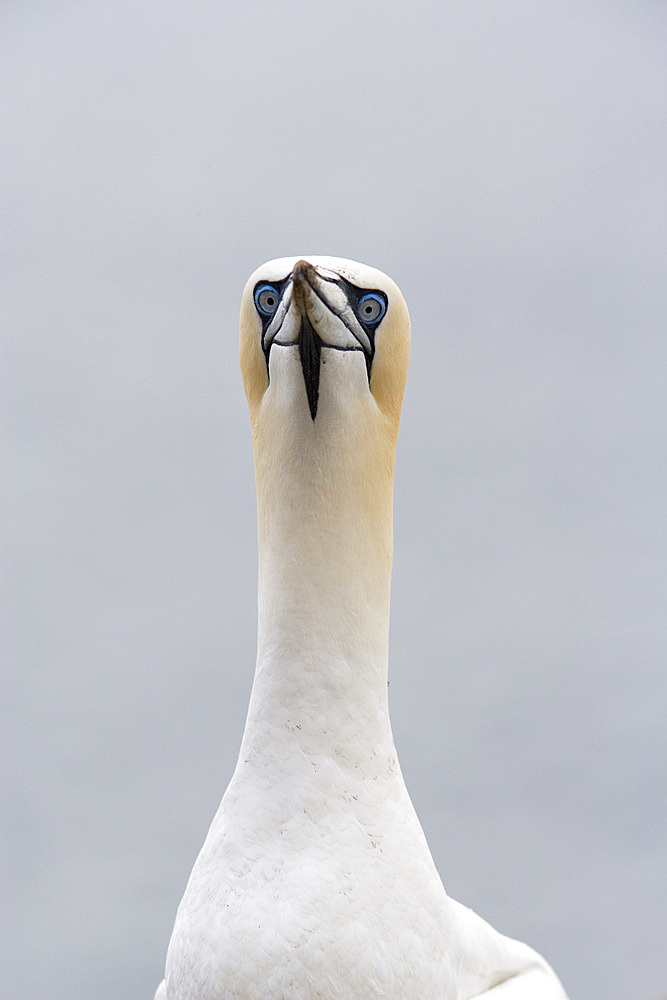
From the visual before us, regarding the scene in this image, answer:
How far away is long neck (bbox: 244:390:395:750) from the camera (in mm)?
3021

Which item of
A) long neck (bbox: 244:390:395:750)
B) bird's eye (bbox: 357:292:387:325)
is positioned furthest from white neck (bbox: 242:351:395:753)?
bird's eye (bbox: 357:292:387:325)

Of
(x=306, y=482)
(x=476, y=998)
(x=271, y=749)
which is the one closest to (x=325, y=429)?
(x=306, y=482)

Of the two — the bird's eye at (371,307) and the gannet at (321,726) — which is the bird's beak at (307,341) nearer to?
the gannet at (321,726)

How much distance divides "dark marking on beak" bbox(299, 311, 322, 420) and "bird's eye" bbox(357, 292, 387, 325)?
18cm

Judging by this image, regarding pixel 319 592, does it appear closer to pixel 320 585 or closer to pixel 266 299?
pixel 320 585

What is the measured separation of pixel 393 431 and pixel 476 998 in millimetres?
1456

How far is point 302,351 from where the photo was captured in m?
2.90

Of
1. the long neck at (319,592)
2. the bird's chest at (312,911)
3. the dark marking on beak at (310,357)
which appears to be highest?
the dark marking on beak at (310,357)

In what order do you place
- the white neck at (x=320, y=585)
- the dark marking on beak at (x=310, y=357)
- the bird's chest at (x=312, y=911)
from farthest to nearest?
the white neck at (x=320, y=585) → the dark marking on beak at (x=310, y=357) → the bird's chest at (x=312, y=911)

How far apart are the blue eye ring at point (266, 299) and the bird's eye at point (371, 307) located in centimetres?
20

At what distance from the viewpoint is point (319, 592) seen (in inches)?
120

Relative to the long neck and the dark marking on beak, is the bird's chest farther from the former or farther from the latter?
the dark marking on beak

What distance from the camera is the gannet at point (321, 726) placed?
2.79m

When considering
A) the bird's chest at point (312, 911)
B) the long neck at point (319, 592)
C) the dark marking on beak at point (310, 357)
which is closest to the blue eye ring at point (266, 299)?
the dark marking on beak at point (310, 357)
